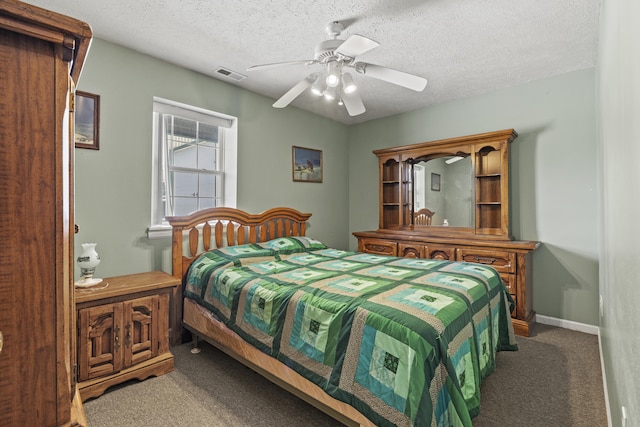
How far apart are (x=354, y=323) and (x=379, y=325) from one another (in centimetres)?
14

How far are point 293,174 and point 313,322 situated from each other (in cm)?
276

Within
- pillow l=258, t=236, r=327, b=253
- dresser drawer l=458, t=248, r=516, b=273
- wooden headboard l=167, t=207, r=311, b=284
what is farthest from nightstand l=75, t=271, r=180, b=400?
dresser drawer l=458, t=248, r=516, b=273

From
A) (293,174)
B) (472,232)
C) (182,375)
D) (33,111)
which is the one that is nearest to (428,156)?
(472,232)

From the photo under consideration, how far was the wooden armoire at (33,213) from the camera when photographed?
629mm

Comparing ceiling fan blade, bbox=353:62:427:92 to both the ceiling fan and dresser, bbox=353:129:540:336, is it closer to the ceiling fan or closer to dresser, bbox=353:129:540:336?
the ceiling fan

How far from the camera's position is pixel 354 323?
1.58 meters

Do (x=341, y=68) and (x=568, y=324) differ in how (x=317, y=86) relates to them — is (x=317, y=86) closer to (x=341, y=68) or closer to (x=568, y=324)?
(x=341, y=68)

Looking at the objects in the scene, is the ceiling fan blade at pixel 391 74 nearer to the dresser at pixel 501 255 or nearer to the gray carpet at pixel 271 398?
the dresser at pixel 501 255

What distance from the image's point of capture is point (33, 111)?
2.16ft

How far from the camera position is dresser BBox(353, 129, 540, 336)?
10.5 feet

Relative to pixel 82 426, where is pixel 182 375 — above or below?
below

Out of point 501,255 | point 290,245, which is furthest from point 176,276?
point 501,255

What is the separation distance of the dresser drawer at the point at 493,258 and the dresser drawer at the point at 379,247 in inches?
32.2

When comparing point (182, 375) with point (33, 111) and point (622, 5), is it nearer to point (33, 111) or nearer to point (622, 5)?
point (33, 111)
